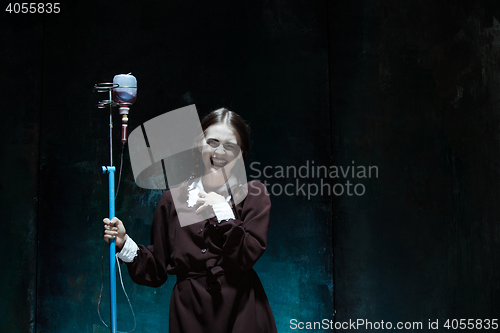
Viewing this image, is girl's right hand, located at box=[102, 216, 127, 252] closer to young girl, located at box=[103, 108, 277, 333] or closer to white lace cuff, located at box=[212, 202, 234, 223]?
young girl, located at box=[103, 108, 277, 333]

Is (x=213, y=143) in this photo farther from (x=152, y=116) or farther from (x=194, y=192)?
(x=152, y=116)

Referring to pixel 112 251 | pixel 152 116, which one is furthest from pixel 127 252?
pixel 152 116

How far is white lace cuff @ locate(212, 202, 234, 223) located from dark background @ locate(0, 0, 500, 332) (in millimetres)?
1346

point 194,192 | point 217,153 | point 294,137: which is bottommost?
point 194,192

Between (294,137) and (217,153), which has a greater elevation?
(294,137)

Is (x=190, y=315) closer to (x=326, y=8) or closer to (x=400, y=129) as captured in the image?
(x=400, y=129)

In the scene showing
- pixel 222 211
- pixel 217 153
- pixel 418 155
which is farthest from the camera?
pixel 418 155

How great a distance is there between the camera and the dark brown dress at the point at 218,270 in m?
1.93

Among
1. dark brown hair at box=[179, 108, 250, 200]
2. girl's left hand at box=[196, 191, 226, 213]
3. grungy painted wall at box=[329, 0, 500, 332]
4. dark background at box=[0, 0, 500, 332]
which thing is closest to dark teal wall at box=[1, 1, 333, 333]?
dark background at box=[0, 0, 500, 332]

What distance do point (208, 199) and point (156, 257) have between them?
450 mm

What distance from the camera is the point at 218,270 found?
1.94 meters

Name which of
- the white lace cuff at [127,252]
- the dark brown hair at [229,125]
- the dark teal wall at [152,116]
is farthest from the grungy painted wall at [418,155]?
the white lace cuff at [127,252]

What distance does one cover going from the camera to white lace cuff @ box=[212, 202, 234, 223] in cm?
190

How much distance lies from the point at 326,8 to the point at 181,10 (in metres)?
1.18
